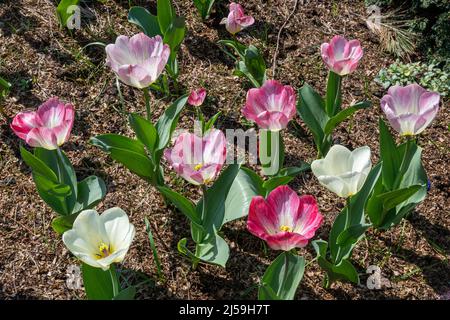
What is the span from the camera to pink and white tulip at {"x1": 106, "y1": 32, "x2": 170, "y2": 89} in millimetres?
2043

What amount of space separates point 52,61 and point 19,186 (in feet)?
2.17

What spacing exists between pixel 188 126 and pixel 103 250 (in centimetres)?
97

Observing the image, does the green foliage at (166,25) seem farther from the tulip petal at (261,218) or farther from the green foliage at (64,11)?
the tulip petal at (261,218)

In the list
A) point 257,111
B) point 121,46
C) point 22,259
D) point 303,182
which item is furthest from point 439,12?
point 22,259

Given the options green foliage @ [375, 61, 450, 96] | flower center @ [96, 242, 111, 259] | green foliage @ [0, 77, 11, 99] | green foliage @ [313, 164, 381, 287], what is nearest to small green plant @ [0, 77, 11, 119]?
green foliage @ [0, 77, 11, 99]

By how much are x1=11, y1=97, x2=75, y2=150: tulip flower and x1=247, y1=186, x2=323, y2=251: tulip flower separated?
620 millimetres

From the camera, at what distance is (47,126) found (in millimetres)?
2020

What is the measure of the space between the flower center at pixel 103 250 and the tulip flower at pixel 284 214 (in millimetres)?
387

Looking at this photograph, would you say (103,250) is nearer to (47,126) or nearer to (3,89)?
(47,126)

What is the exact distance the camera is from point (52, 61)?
2.85 m

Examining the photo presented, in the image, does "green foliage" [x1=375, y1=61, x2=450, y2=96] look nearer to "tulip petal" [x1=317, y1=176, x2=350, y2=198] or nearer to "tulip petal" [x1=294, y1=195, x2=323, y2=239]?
"tulip petal" [x1=317, y1=176, x2=350, y2=198]

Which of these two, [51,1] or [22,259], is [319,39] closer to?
[51,1]

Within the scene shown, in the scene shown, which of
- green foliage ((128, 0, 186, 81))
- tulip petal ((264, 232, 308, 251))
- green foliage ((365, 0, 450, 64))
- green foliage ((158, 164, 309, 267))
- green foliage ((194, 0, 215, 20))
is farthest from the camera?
green foliage ((194, 0, 215, 20))

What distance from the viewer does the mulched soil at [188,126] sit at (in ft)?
7.18
